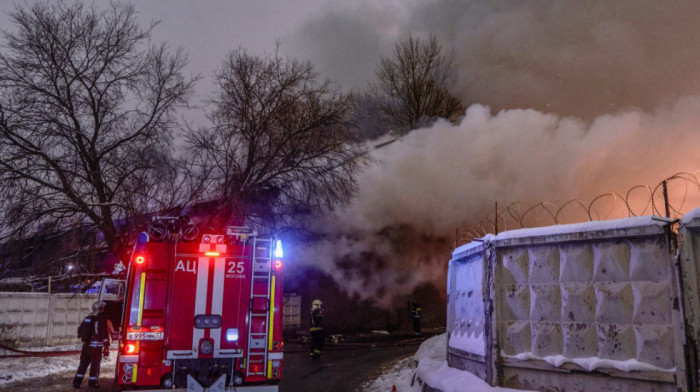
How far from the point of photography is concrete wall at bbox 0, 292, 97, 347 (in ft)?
49.7

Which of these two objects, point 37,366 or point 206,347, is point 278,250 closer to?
point 206,347

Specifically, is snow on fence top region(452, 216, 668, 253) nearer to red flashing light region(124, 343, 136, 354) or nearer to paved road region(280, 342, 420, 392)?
red flashing light region(124, 343, 136, 354)

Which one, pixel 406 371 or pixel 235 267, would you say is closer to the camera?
pixel 235 267

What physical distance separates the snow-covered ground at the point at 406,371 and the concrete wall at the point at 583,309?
37 centimetres

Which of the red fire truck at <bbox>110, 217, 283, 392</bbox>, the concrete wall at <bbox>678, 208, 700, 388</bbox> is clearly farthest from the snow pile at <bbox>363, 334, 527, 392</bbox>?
the red fire truck at <bbox>110, 217, 283, 392</bbox>

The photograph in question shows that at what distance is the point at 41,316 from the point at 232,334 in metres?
11.8

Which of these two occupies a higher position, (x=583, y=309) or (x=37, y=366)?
(x=583, y=309)

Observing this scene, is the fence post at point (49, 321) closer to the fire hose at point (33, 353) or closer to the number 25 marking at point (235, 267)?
the fire hose at point (33, 353)

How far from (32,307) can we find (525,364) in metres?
14.8

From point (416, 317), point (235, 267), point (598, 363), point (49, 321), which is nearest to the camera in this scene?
point (598, 363)

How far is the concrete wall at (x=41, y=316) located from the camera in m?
15.1

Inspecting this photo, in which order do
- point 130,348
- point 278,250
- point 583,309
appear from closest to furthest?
1. point 583,309
2. point 130,348
3. point 278,250

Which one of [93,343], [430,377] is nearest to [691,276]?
[430,377]

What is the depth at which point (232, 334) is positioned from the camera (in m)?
7.20
